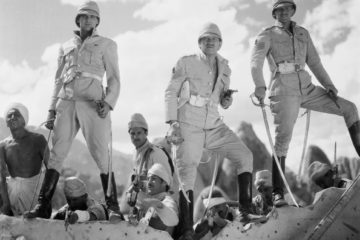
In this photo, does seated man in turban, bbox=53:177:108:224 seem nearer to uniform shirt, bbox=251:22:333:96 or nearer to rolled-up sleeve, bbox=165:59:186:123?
rolled-up sleeve, bbox=165:59:186:123

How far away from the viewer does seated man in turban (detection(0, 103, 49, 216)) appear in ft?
17.5

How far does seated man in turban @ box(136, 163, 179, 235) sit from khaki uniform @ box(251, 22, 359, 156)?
151 centimetres

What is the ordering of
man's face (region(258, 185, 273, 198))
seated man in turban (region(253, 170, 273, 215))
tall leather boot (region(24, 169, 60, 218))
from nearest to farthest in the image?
A: tall leather boot (region(24, 169, 60, 218))
seated man in turban (region(253, 170, 273, 215))
man's face (region(258, 185, 273, 198))

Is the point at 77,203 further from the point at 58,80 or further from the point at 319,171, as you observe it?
the point at 319,171

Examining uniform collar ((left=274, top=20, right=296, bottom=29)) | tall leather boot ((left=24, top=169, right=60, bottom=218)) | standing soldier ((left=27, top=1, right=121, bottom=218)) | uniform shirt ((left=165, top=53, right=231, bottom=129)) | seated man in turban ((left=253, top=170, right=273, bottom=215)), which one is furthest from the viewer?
seated man in turban ((left=253, top=170, right=273, bottom=215))

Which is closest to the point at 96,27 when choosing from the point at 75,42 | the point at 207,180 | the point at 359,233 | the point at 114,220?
the point at 75,42

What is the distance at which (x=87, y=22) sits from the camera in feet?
17.6

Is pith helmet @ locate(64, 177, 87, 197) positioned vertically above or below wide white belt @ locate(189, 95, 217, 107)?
below

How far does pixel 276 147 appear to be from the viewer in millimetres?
5781

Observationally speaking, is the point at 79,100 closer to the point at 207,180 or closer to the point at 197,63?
the point at 197,63

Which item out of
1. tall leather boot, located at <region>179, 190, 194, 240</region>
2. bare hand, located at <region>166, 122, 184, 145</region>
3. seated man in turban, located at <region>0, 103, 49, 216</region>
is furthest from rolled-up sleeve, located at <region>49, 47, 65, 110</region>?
tall leather boot, located at <region>179, 190, 194, 240</region>

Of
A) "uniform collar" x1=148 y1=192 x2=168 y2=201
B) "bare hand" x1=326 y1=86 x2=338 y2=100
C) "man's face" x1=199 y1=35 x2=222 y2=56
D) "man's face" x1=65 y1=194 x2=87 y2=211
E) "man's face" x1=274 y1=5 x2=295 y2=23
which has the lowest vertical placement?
"man's face" x1=65 y1=194 x2=87 y2=211

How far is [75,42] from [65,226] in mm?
2152

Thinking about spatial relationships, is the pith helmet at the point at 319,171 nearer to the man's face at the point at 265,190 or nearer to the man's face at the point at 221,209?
the man's face at the point at 265,190
